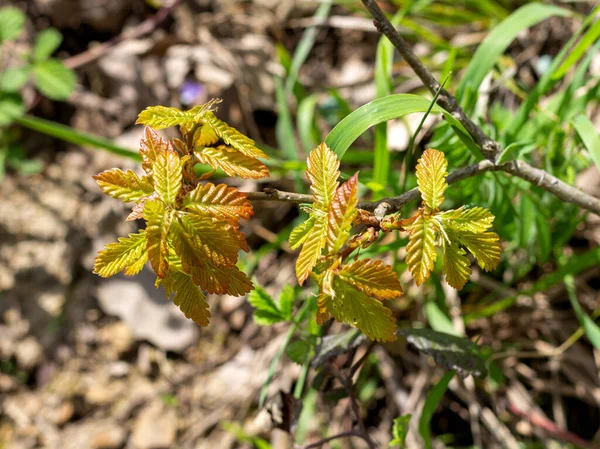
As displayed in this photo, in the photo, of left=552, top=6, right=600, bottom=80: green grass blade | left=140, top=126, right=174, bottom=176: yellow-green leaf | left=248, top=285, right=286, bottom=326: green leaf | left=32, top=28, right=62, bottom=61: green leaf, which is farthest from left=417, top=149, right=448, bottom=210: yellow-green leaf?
left=32, top=28, right=62, bottom=61: green leaf

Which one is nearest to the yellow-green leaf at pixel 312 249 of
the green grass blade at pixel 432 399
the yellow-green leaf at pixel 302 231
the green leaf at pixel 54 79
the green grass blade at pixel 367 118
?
the yellow-green leaf at pixel 302 231

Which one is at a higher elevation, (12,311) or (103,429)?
(12,311)

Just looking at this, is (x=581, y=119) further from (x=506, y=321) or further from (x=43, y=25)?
(x=43, y=25)

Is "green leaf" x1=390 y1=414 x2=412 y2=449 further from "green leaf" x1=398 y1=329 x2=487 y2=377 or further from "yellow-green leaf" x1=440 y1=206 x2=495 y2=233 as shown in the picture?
"yellow-green leaf" x1=440 y1=206 x2=495 y2=233

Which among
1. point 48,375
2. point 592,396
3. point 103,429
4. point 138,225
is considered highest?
point 138,225

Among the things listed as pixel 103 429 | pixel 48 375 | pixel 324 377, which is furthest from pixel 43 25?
pixel 324 377
